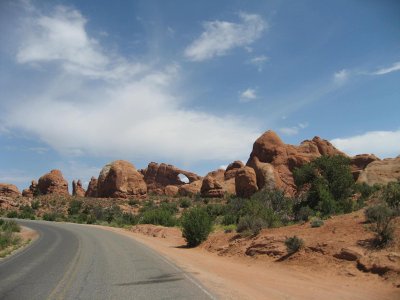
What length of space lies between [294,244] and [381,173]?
4921 centimetres

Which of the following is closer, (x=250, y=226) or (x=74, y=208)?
(x=250, y=226)

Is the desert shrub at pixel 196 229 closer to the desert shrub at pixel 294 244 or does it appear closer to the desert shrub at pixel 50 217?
the desert shrub at pixel 294 244

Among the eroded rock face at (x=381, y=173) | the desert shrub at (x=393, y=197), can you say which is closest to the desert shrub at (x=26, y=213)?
the eroded rock face at (x=381, y=173)

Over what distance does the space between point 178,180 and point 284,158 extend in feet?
203

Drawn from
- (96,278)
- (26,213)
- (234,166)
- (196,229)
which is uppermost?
(234,166)

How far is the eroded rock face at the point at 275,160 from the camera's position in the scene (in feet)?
225

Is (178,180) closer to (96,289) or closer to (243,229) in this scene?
(243,229)

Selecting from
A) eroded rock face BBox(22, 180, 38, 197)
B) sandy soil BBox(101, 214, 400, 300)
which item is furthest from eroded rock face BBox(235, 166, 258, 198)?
eroded rock face BBox(22, 180, 38, 197)

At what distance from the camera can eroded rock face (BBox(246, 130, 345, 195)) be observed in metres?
68.7

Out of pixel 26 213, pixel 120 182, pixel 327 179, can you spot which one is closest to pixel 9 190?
pixel 120 182

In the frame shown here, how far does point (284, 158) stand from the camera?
243ft

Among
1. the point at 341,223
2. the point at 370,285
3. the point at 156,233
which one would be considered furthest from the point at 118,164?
the point at 370,285

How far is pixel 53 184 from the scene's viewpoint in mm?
110188

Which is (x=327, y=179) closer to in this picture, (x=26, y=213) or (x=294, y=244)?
(x=294, y=244)
